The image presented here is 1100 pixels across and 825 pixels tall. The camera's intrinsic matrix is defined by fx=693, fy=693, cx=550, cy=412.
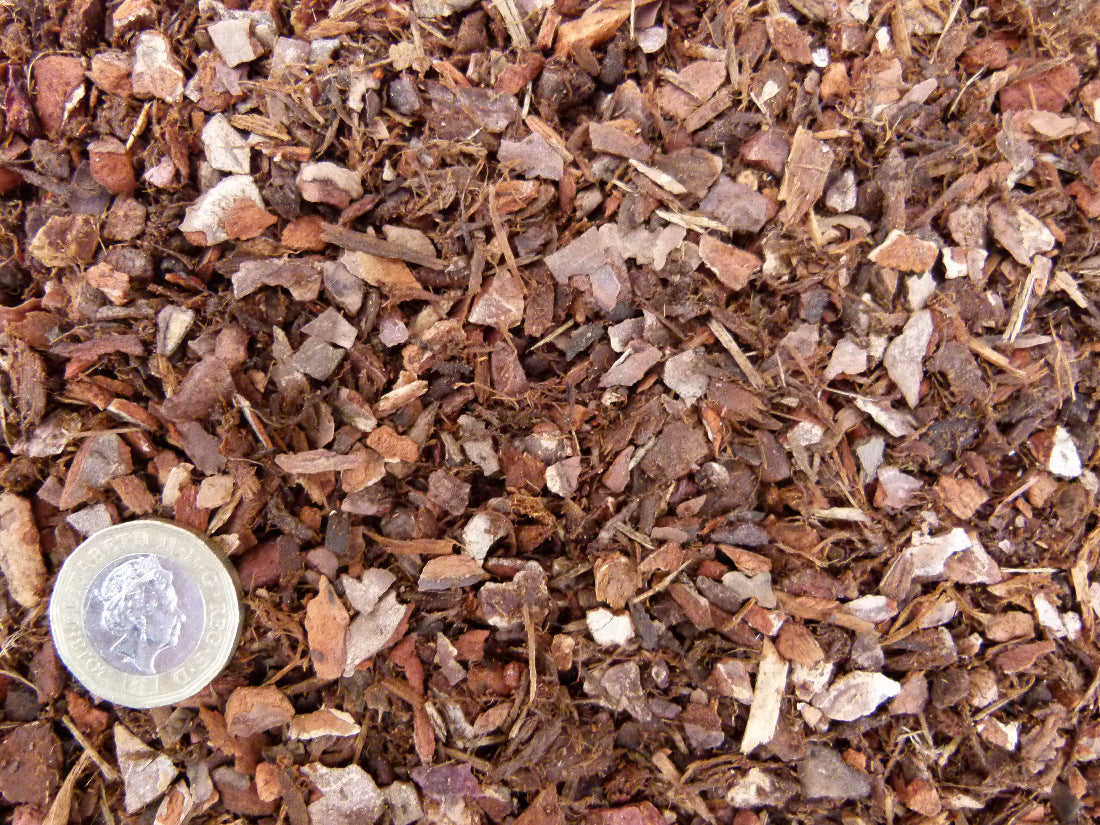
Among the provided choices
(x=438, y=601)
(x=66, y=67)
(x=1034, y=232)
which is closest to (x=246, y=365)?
(x=438, y=601)

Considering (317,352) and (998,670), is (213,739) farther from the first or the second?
(998,670)

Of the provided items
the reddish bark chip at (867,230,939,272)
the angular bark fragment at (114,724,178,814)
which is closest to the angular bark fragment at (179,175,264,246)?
the angular bark fragment at (114,724,178,814)

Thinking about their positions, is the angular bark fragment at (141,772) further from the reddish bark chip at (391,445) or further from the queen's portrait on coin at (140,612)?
the reddish bark chip at (391,445)

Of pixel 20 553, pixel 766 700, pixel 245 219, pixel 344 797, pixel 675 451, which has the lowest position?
pixel 344 797

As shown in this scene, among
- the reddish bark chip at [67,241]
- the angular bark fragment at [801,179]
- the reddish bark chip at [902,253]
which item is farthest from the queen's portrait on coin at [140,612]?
the reddish bark chip at [902,253]

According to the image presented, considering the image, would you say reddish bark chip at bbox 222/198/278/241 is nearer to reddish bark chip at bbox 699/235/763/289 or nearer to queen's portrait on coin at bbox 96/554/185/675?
queen's portrait on coin at bbox 96/554/185/675

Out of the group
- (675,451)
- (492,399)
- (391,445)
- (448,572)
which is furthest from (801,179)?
(448,572)

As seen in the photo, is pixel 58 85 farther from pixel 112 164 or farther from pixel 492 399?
pixel 492 399
